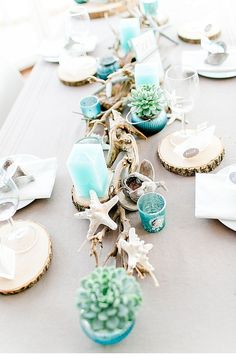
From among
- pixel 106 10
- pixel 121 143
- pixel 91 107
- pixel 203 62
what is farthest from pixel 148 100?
pixel 106 10

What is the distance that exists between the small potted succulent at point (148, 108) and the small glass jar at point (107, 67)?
13.4 inches

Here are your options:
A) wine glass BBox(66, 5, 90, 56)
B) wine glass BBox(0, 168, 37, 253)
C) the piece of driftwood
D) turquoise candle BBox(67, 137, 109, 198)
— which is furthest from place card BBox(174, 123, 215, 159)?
wine glass BBox(66, 5, 90, 56)

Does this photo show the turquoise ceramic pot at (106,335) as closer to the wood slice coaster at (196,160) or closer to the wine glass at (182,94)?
the wood slice coaster at (196,160)

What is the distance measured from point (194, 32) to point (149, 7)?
235mm

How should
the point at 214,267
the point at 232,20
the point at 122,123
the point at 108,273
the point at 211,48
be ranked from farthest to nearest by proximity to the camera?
the point at 232,20 < the point at 211,48 < the point at 122,123 < the point at 214,267 < the point at 108,273

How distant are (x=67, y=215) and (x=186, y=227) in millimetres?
309

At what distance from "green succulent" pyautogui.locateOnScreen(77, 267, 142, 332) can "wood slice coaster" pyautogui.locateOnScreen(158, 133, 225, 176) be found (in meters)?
0.45

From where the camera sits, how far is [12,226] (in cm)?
93

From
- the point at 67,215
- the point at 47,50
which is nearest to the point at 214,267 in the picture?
the point at 67,215

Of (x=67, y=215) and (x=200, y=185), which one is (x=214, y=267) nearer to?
(x=200, y=185)

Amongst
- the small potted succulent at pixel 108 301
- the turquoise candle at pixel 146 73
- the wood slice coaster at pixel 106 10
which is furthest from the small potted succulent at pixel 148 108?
the wood slice coaster at pixel 106 10

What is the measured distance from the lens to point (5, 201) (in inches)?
36.1

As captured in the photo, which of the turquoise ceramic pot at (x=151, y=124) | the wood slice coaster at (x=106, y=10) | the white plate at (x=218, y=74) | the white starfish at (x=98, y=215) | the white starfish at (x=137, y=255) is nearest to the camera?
the white starfish at (x=137, y=255)

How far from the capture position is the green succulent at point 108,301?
2.05 ft
